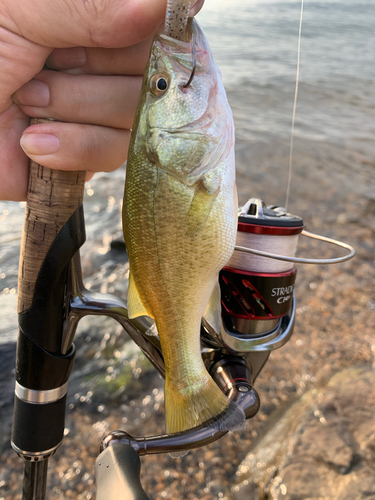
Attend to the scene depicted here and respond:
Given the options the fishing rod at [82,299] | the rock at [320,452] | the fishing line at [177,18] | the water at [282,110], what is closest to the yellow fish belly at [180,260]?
the fishing rod at [82,299]

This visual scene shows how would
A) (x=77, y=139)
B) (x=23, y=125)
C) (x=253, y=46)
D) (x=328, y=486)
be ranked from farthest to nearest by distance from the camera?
(x=253, y=46)
(x=328, y=486)
(x=23, y=125)
(x=77, y=139)

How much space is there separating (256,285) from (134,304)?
0.40 metres

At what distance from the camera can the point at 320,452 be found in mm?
2252

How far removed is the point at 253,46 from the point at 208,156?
43.7 ft

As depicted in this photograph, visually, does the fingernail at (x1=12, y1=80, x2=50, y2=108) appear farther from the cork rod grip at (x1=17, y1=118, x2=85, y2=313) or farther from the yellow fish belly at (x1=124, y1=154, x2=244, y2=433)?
the yellow fish belly at (x1=124, y1=154, x2=244, y2=433)

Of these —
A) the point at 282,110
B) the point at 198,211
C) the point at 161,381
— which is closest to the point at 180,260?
the point at 198,211

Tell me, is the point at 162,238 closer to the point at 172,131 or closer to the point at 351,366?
the point at 172,131

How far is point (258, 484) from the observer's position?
2262 millimetres

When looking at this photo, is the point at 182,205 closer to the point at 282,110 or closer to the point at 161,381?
the point at 161,381

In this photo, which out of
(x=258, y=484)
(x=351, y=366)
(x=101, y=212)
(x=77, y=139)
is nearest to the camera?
(x=77, y=139)

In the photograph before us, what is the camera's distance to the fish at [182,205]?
1.05 m

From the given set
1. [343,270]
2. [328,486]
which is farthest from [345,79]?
[328,486]

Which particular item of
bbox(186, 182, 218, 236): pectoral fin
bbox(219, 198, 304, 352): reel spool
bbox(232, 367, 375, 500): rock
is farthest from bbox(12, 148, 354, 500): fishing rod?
bbox(232, 367, 375, 500): rock

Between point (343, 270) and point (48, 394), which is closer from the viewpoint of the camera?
point (48, 394)
